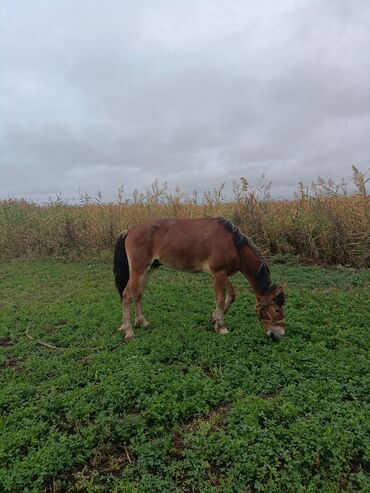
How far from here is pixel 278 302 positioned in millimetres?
4547

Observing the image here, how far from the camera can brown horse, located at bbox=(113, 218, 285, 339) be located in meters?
4.98

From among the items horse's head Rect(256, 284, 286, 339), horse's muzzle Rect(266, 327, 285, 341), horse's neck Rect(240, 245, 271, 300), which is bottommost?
horse's muzzle Rect(266, 327, 285, 341)

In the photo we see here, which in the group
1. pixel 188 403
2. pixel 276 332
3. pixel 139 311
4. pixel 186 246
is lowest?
pixel 188 403

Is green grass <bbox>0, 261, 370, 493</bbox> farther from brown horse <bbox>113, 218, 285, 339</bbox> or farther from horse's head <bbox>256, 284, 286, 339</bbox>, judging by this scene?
brown horse <bbox>113, 218, 285, 339</bbox>

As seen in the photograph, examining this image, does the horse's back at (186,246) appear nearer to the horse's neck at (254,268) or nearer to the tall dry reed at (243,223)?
the horse's neck at (254,268)

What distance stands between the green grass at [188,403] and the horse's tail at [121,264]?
639 mm

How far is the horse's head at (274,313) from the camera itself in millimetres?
4516

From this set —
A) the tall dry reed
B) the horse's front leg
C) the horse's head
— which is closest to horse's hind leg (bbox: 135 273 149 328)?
the horse's front leg

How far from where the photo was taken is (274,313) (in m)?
4.55

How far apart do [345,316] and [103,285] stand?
498 centimetres

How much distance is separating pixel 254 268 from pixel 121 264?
2054mm

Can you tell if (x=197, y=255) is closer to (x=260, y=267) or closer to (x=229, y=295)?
(x=229, y=295)

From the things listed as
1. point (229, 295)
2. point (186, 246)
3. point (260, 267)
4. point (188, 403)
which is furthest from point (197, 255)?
point (188, 403)

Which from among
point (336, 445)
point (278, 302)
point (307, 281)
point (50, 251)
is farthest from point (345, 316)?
point (50, 251)
